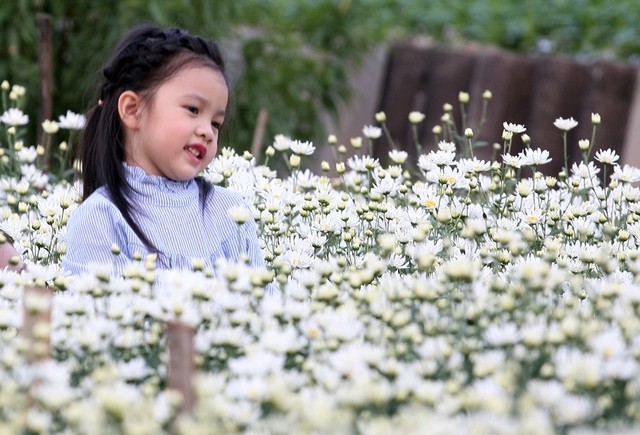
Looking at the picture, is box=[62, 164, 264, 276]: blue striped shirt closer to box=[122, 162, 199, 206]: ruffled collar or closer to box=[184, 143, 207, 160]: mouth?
box=[122, 162, 199, 206]: ruffled collar

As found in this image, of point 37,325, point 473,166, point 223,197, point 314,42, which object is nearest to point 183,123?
point 223,197

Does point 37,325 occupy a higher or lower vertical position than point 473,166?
lower

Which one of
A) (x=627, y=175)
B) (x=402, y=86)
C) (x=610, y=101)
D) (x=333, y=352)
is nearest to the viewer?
(x=333, y=352)

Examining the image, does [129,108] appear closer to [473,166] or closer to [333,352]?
[473,166]

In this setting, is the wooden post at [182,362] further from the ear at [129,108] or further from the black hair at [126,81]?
the ear at [129,108]

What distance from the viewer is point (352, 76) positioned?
28.9ft

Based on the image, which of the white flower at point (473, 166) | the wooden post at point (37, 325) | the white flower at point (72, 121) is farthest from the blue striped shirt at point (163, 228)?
the wooden post at point (37, 325)

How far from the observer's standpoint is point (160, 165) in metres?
3.42

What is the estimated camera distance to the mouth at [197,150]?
338 cm

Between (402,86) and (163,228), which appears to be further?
(402,86)

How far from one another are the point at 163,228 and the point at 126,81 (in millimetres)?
469

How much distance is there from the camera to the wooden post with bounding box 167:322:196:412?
1.85 meters

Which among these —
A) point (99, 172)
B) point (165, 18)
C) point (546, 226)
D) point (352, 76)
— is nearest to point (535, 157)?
point (546, 226)

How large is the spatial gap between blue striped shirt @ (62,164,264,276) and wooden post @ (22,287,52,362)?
1167 mm
